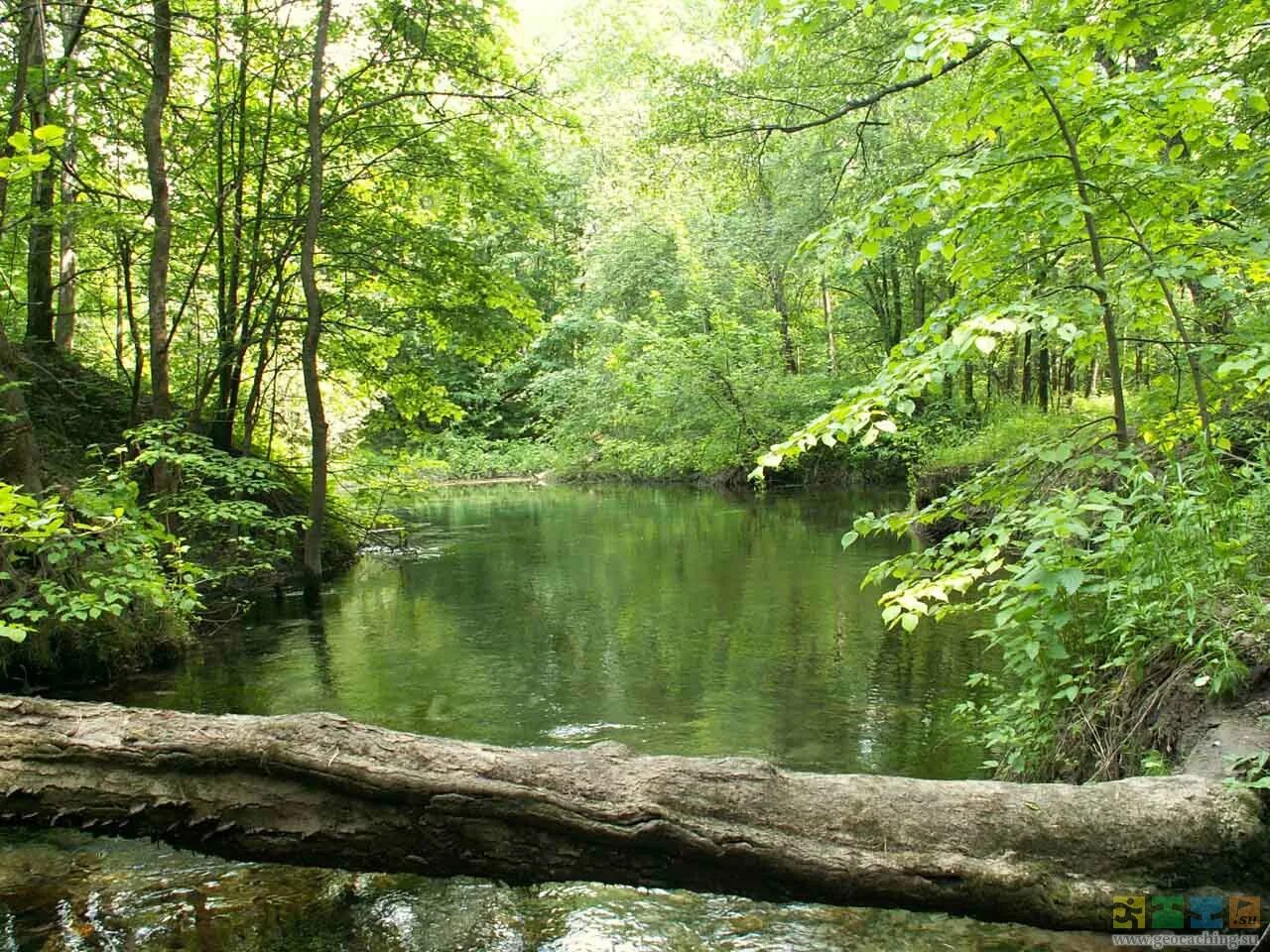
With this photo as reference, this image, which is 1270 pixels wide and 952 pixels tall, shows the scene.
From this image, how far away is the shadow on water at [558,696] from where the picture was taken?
3326 millimetres

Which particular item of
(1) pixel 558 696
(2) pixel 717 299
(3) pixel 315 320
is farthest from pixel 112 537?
(2) pixel 717 299

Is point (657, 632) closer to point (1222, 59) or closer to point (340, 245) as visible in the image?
point (1222, 59)

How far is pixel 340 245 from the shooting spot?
1239 centimetres

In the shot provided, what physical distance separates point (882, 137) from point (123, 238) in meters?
13.1

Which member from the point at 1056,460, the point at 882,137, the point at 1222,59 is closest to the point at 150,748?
the point at 1056,460

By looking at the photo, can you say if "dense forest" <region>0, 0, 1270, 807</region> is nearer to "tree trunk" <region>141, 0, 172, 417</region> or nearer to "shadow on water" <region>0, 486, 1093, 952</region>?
"tree trunk" <region>141, 0, 172, 417</region>

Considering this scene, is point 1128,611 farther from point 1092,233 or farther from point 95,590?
point 95,590

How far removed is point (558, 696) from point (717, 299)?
966 inches

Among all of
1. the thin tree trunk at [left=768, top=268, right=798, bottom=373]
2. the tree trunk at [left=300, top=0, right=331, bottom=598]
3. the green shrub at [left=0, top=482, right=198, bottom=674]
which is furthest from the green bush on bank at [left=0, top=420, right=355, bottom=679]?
the thin tree trunk at [left=768, top=268, right=798, bottom=373]

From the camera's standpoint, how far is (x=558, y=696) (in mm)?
6828

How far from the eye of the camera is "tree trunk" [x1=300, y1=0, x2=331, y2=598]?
35.2 feet

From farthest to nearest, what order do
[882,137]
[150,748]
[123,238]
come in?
[882,137], [123,238], [150,748]

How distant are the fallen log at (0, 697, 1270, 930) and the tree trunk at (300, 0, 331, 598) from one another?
837cm

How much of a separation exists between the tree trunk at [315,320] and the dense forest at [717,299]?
0.23 feet
